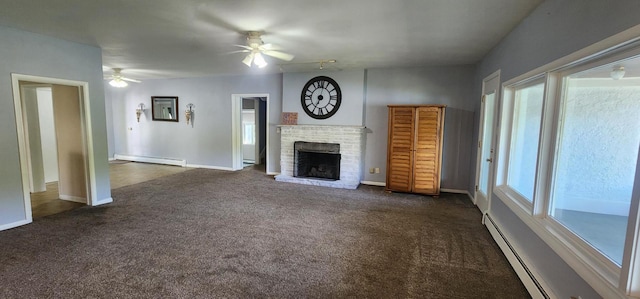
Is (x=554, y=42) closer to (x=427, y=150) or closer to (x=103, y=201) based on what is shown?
(x=427, y=150)

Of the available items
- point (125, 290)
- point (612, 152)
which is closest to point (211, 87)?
point (125, 290)

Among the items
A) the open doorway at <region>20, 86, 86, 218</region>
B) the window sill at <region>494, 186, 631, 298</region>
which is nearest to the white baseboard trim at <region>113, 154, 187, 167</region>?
the open doorway at <region>20, 86, 86, 218</region>

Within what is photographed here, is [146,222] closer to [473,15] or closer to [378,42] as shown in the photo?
[378,42]

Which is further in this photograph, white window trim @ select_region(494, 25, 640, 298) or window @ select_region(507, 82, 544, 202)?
window @ select_region(507, 82, 544, 202)

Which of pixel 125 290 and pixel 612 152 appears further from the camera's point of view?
pixel 125 290

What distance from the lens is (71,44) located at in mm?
3693

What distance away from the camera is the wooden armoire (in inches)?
187

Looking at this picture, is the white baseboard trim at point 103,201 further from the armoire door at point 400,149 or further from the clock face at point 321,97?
the armoire door at point 400,149

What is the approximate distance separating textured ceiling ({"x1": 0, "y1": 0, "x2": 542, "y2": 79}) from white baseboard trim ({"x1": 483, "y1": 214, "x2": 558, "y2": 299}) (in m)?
2.16

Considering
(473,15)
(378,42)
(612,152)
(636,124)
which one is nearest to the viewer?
(636,124)

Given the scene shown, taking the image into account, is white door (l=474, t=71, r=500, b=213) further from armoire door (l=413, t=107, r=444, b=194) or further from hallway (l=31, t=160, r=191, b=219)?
hallway (l=31, t=160, r=191, b=219)

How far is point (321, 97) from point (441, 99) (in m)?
2.27

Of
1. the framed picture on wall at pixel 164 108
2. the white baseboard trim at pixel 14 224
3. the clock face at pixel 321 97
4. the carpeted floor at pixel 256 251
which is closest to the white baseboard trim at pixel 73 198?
the carpeted floor at pixel 256 251

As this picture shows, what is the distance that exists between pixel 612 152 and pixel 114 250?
4.13m
